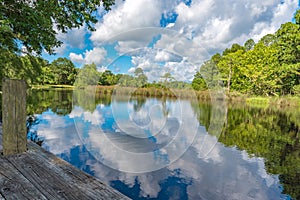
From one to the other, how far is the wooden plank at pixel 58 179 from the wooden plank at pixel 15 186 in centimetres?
5

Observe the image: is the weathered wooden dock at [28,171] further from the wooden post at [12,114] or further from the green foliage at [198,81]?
the green foliage at [198,81]

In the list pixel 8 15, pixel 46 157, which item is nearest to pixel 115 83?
pixel 46 157

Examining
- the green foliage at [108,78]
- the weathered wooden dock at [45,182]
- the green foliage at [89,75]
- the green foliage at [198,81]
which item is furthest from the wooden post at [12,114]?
the green foliage at [198,81]

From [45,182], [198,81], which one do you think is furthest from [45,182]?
[198,81]

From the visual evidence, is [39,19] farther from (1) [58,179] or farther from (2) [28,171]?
(1) [58,179]

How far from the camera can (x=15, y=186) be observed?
2113mm

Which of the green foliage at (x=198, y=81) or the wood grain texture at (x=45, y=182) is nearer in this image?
the wood grain texture at (x=45, y=182)

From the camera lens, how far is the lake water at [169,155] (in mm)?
3914

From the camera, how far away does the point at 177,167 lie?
16.0 ft

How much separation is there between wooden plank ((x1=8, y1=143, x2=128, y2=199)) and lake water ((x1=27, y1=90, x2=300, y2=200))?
146 centimetres

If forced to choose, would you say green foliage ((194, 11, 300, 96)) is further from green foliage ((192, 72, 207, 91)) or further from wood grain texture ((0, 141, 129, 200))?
wood grain texture ((0, 141, 129, 200))

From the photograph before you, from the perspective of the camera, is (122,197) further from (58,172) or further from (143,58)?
(143,58)

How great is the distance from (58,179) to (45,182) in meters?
A: 0.14

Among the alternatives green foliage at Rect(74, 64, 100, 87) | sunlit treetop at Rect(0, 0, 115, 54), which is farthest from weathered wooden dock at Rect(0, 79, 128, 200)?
sunlit treetop at Rect(0, 0, 115, 54)
